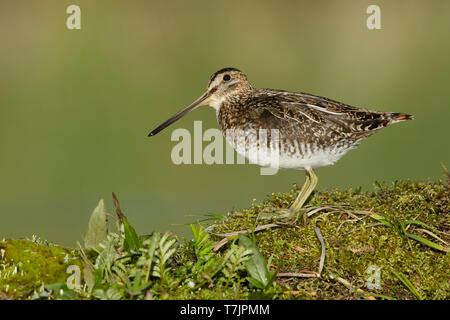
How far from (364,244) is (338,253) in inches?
4.9

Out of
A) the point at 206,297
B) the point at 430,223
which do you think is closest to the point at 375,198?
the point at 430,223

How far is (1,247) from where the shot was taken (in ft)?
6.44

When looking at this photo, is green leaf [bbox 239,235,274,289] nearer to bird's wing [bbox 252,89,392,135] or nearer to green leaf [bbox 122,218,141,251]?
green leaf [bbox 122,218,141,251]

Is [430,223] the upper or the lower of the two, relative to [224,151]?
lower

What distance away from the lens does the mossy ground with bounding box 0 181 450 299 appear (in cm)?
188

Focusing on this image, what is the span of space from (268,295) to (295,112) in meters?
1.42

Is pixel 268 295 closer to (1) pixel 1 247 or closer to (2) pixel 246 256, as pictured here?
(2) pixel 246 256

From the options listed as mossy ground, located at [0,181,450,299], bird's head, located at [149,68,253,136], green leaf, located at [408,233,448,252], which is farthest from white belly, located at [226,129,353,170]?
green leaf, located at [408,233,448,252]

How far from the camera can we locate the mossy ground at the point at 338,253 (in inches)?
73.9

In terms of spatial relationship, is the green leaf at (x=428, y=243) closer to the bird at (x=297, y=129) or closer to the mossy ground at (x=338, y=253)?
the mossy ground at (x=338, y=253)

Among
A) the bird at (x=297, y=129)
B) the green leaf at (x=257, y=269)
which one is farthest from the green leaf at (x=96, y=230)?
the bird at (x=297, y=129)

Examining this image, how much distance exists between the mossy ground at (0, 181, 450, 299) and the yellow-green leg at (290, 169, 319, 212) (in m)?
0.06

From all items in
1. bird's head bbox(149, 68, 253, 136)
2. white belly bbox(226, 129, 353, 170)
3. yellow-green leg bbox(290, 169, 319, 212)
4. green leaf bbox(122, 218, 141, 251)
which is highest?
bird's head bbox(149, 68, 253, 136)

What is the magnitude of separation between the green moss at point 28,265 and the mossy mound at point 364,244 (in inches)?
29.1
